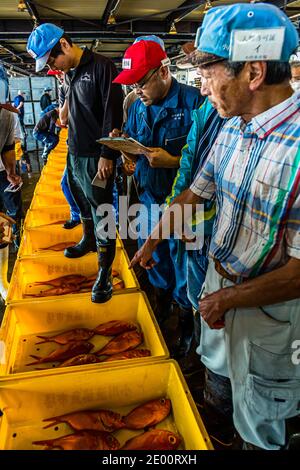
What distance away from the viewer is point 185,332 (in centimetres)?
270

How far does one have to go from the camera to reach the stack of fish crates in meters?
1.68

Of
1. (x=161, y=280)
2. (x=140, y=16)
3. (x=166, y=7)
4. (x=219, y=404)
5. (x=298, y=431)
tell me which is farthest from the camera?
(x=140, y=16)

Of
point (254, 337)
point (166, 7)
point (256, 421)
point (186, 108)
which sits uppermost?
point (166, 7)

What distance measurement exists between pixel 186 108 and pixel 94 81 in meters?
0.62

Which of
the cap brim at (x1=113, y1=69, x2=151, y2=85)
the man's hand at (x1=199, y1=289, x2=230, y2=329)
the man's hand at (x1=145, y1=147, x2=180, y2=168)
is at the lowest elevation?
the man's hand at (x1=199, y1=289, x2=230, y2=329)

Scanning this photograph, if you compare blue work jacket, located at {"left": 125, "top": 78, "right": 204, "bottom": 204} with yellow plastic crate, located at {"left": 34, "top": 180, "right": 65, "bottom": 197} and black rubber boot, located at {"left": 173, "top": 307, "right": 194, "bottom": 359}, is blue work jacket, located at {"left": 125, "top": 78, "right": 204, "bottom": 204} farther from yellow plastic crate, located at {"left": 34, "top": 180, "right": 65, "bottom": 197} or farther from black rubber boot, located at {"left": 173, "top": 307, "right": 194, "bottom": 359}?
yellow plastic crate, located at {"left": 34, "top": 180, "right": 65, "bottom": 197}

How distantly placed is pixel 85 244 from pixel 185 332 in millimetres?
1139

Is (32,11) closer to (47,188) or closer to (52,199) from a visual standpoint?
(47,188)

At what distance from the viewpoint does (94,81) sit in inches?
92.1

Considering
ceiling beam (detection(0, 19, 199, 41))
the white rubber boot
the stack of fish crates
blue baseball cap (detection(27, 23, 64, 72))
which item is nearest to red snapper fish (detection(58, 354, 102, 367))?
the stack of fish crates

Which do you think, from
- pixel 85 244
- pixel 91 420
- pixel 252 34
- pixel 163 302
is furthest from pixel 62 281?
pixel 252 34

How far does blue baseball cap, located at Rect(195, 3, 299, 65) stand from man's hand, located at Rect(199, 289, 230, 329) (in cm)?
80

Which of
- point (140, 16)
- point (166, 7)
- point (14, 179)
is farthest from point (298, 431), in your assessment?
point (140, 16)
